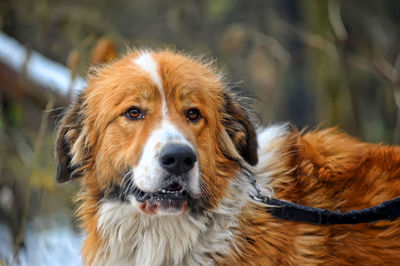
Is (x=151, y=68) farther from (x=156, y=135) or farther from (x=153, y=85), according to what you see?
(x=156, y=135)

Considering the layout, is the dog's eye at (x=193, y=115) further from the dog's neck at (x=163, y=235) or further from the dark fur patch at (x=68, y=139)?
the dark fur patch at (x=68, y=139)

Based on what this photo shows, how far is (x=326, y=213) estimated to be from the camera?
334 centimetres

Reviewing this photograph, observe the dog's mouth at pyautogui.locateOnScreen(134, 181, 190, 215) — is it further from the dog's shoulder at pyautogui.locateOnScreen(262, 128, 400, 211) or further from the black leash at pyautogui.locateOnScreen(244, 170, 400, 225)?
the dog's shoulder at pyautogui.locateOnScreen(262, 128, 400, 211)

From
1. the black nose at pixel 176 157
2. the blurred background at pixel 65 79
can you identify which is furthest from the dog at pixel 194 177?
the blurred background at pixel 65 79

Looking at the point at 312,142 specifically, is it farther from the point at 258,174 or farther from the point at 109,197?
the point at 109,197

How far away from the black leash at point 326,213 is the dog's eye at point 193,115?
656mm

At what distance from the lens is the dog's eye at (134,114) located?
340 cm

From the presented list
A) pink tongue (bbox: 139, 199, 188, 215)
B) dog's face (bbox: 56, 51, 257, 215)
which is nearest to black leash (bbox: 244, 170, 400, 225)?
dog's face (bbox: 56, 51, 257, 215)

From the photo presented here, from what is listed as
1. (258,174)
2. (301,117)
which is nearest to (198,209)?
(258,174)

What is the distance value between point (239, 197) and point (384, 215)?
92cm

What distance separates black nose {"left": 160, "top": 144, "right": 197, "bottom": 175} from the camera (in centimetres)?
304

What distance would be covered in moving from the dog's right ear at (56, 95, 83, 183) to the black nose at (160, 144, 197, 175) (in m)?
0.92

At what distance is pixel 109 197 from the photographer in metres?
3.50

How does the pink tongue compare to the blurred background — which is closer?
the pink tongue
